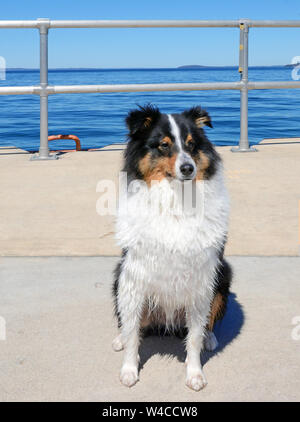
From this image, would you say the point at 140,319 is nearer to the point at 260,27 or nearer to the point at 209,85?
the point at 209,85

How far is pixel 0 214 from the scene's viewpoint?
457cm

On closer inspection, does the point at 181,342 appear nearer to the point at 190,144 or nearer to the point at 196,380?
the point at 196,380

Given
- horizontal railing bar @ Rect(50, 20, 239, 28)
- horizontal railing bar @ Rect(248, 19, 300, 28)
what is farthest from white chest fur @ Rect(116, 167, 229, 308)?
horizontal railing bar @ Rect(248, 19, 300, 28)

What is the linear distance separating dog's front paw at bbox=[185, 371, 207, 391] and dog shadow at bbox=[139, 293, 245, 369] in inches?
8.3

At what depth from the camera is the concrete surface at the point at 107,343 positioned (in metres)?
2.25

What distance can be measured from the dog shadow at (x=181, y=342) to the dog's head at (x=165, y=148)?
0.88 m

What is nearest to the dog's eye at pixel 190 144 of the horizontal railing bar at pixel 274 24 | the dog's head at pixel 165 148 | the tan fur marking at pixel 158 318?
the dog's head at pixel 165 148

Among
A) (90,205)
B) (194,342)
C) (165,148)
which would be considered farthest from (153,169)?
(90,205)

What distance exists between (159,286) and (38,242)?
1838 mm

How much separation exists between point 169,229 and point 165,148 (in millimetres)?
367

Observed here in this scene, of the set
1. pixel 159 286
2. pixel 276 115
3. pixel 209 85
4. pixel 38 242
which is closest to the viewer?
pixel 159 286

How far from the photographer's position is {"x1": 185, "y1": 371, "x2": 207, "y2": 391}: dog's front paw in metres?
2.26

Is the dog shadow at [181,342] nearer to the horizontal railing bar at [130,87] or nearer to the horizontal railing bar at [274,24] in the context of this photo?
the horizontal railing bar at [130,87]

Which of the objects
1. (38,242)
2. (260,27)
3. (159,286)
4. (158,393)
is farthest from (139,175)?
(260,27)
